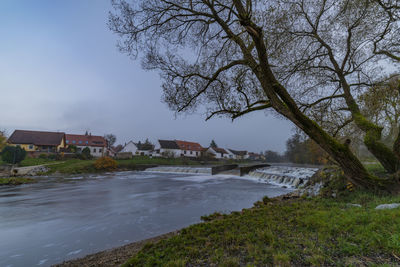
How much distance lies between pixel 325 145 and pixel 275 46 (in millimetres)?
3356

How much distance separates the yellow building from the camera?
37.6m

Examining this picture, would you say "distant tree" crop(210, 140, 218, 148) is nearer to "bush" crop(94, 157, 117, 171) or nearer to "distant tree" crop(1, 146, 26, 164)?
"bush" crop(94, 157, 117, 171)

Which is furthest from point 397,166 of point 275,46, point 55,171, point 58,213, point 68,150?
point 68,150

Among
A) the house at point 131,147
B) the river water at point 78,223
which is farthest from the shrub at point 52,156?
the house at point 131,147

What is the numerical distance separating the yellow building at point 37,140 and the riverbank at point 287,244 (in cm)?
4590

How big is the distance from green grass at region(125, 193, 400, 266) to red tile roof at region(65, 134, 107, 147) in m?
53.8

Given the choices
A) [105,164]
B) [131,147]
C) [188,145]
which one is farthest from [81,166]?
[188,145]

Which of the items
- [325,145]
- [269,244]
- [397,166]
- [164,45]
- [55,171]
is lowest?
[55,171]

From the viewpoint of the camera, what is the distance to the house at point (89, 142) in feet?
160

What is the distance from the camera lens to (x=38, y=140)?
128 feet

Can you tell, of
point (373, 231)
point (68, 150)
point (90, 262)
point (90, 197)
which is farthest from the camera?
point (68, 150)

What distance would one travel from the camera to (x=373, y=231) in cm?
283

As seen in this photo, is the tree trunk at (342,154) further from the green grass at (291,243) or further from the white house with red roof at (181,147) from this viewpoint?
the white house with red roof at (181,147)

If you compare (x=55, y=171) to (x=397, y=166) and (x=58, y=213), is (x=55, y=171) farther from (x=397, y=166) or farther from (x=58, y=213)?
(x=397, y=166)
